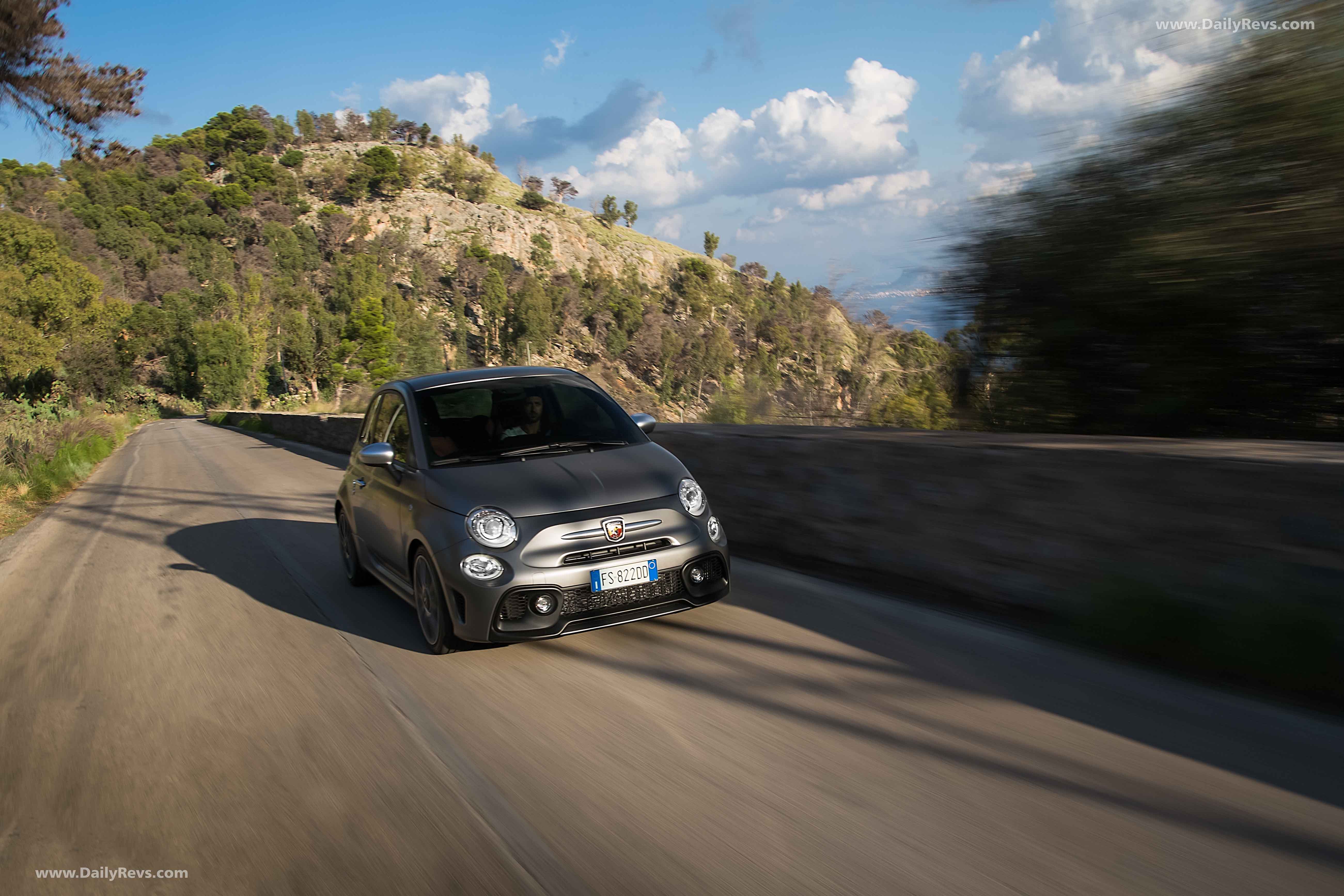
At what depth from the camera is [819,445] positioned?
254 inches

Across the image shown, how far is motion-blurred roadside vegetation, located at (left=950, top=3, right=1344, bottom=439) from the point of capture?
217 inches

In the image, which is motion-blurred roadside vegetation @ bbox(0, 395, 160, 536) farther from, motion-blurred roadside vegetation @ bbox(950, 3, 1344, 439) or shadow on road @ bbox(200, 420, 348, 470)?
motion-blurred roadside vegetation @ bbox(950, 3, 1344, 439)

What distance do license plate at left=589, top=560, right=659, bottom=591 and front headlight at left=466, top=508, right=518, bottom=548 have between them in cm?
46

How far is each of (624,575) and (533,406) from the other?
1704mm

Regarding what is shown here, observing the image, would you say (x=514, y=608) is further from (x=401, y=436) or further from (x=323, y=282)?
(x=323, y=282)

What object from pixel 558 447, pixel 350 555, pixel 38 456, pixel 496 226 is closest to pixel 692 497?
pixel 558 447

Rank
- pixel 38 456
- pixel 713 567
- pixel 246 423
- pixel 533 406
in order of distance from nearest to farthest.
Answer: pixel 713 567 → pixel 533 406 → pixel 38 456 → pixel 246 423

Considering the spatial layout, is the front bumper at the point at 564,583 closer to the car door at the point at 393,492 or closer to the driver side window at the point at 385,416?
the car door at the point at 393,492

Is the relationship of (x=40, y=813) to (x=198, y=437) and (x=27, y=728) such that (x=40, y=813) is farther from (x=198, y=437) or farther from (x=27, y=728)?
(x=198, y=437)

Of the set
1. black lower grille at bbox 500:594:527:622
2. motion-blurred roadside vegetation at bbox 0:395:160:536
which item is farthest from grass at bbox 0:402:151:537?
black lower grille at bbox 500:594:527:622

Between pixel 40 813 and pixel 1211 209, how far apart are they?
7.06m

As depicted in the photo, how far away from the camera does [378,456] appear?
5.61 metres

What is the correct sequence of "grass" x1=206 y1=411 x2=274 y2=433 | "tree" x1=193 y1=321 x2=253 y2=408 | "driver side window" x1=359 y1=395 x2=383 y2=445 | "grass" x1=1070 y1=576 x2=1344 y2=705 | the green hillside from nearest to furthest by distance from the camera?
"grass" x1=1070 y1=576 x2=1344 y2=705, "driver side window" x1=359 y1=395 x2=383 y2=445, "grass" x1=206 y1=411 x2=274 y2=433, the green hillside, "tree" x1=193 y1=321 x2=253 y2=408

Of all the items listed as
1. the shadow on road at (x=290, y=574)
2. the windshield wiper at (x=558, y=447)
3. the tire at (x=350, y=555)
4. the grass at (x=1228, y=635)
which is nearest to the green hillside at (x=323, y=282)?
the shadow on road at (x=290, y=574)
